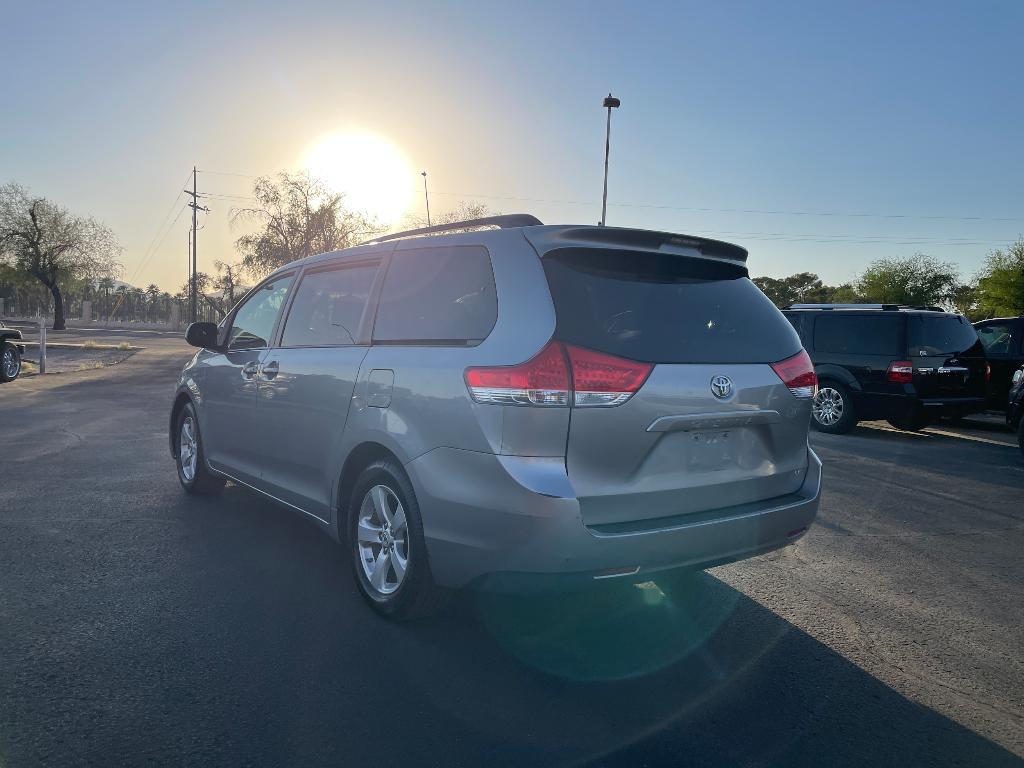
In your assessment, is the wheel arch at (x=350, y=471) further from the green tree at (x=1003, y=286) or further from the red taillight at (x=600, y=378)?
the green tree at (x=1003, y=286)

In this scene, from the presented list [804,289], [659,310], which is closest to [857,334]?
[659,310]

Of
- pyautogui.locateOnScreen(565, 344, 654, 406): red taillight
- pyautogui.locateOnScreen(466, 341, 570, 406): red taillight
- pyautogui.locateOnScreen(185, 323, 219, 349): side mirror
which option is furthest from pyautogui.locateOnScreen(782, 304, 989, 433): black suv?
pyautogui.locateOnScreen(466, 341, 570, 406): red taillight

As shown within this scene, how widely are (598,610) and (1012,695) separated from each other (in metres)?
1.76

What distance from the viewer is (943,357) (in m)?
10.7

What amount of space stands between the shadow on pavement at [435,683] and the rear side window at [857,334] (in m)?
7.88

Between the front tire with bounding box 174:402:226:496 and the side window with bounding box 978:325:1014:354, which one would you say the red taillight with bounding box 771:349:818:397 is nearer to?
the front tire with bounding box 174:402:226:496

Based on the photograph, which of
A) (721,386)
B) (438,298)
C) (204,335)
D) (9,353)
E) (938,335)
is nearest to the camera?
(721,386)

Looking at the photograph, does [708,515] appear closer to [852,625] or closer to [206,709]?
[852,625]

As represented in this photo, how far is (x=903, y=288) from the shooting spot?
243ft

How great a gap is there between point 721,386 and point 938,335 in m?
8.96

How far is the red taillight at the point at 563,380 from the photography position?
119 inches

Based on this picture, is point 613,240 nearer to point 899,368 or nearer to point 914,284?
point 899,368

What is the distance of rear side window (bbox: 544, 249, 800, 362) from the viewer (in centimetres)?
319

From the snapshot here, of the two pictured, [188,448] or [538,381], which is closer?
[538,381]
